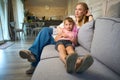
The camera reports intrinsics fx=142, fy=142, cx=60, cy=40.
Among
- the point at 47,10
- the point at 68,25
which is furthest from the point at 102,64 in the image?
the point at 47,10

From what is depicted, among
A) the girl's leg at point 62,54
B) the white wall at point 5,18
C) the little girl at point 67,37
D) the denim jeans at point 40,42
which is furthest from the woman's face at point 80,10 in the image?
the white wall at point 5,18

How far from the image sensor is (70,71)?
1.07 metres

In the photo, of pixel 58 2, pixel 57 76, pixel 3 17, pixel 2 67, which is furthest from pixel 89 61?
pixel 58 2

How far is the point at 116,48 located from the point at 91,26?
706mm

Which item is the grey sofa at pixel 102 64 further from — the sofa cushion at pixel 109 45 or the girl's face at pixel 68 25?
the girl's face at pixel 68 25

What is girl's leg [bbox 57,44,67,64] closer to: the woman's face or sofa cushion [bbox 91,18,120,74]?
sofa cushion [bbox 91,18,120,74]

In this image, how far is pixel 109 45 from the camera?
1.16 m

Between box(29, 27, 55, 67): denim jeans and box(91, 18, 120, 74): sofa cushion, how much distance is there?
3.21 ft

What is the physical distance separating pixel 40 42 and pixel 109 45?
1278mm

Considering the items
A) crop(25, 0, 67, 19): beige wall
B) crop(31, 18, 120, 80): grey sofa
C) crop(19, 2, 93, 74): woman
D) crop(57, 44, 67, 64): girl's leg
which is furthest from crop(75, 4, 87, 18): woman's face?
crop(25, 0, 67, 19): beige wall

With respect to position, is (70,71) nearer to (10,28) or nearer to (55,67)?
(55,67)

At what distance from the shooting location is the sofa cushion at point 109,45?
1064mm

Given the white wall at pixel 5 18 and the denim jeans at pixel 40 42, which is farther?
the white wall at pixel 5 18

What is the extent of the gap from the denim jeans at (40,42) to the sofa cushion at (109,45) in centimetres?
98
